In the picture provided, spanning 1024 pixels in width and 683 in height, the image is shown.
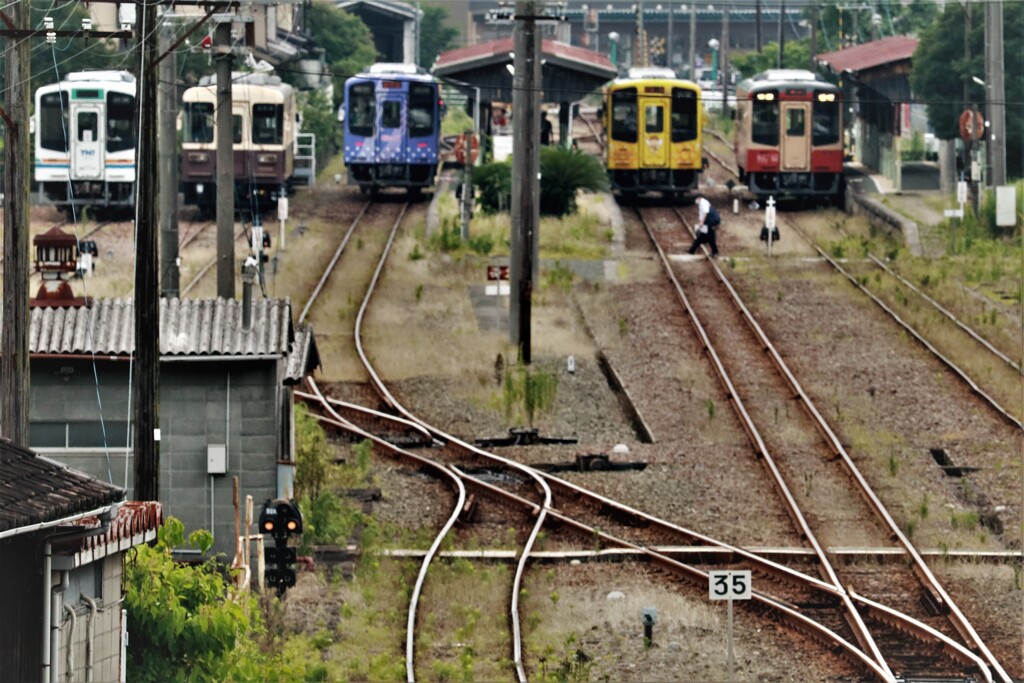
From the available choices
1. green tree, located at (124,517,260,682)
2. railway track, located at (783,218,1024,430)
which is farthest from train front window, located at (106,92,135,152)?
green tree, located at (124,517,260,682)

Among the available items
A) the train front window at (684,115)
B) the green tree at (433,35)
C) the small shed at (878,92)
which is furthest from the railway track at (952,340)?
the green tree at (433,35)

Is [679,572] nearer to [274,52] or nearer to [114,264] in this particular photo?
[114,264]

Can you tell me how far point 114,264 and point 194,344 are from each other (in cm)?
1857

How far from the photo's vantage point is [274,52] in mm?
58062

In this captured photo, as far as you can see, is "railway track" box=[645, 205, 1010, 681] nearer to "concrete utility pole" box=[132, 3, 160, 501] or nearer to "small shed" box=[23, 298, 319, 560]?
"small shed" box=[23, 298, 319, 560]

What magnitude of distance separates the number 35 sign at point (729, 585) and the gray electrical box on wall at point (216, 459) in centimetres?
546

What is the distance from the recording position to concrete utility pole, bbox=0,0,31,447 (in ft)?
44.5

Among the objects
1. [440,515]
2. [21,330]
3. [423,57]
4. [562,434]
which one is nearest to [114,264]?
[562,434]

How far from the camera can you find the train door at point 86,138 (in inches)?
1645

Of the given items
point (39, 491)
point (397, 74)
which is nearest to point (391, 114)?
point (397, 74)

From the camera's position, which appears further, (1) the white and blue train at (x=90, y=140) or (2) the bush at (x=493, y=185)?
(2) the bush at (x=493, y=185)

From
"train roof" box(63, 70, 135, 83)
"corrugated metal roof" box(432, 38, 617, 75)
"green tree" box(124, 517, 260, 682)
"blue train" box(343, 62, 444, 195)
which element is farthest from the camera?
"corrugated metal roof" box(432, 38, 617, 75)

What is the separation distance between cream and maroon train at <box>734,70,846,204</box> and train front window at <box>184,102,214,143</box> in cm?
1171

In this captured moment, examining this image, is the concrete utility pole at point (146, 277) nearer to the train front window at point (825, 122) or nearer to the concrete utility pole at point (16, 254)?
the concrete utility pole at point (16, 254)
